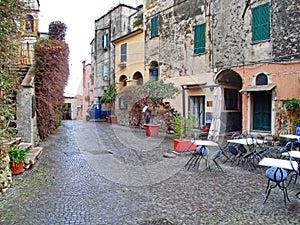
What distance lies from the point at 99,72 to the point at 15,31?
758 inches

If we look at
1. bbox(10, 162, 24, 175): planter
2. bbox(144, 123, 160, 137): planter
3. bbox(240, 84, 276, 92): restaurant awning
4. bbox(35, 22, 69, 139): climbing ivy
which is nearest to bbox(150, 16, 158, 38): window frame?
bbox(144, 123, 160, 137): planter

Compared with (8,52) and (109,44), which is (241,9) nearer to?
(8,52)

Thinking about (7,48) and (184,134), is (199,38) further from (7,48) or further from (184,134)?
(7,48)

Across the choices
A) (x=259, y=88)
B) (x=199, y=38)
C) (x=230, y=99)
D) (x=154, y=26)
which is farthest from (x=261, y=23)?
(x=154, y=26)

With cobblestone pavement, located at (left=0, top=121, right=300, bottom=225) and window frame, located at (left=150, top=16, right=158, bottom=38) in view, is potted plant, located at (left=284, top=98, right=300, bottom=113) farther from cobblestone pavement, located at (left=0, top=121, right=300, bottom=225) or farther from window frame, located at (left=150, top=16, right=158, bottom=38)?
window frame, located at (left=150, top=16, right=158, bottom=38)

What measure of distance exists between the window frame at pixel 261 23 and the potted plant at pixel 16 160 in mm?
9558

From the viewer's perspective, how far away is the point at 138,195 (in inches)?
179

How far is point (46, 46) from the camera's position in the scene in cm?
941

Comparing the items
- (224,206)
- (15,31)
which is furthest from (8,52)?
(224,206)

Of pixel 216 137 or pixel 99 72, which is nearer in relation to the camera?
pixel 216 137

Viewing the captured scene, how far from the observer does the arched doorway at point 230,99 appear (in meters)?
12.4

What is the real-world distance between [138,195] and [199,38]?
10.2 m

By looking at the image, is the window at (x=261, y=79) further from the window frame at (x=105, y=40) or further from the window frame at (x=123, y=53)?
the window frame at (x=105, y=40)

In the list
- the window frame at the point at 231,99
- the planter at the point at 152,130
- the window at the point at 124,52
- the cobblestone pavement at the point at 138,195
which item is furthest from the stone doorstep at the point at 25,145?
the window at the point at 124,52
